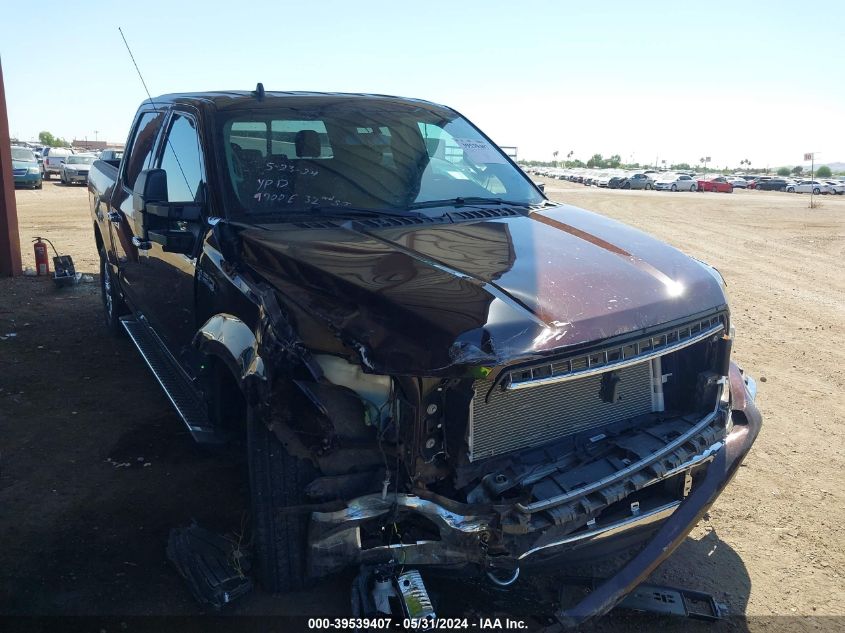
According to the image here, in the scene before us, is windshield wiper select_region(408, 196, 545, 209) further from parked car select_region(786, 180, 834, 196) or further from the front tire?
parked car select_region(786, 180, 834, 196)

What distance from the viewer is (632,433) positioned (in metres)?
2.70

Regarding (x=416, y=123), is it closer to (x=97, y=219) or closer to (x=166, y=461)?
(x=166, y=461)

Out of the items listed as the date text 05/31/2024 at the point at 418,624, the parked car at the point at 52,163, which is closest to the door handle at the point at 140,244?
the date text 05/31/2024 at the point at 418,624

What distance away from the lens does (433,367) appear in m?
2.07

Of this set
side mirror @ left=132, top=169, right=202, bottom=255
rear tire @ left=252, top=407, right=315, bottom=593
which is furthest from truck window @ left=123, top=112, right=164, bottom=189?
rear tire @ left=252, top=407, right=315, bottom=593

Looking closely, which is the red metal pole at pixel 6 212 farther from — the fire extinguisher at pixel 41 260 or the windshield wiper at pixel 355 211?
the windshield wiper at pixel 355 211

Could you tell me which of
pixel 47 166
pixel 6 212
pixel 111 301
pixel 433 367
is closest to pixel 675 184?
pixel 47 166

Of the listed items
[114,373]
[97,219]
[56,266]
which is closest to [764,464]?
[114,373]

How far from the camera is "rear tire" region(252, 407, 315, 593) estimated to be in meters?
2.47

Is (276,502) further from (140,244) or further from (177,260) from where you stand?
(140,244)

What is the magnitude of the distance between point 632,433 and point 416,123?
2263 millimetres

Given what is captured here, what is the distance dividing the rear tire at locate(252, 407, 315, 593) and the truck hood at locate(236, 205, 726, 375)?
453 mm

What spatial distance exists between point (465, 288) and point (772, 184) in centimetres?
6086

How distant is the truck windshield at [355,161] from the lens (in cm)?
331
